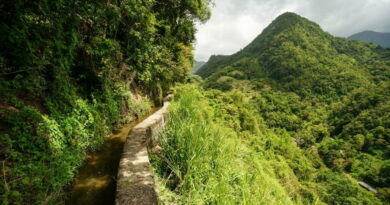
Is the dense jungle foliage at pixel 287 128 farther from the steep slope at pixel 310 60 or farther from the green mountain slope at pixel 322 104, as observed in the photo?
the steep slope at pixel 310 60

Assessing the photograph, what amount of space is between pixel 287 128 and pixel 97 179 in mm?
59898

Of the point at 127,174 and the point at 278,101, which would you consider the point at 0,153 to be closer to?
the point at 127,174

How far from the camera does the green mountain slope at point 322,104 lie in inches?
1234

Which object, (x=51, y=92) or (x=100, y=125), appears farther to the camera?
(x=100, y=125)

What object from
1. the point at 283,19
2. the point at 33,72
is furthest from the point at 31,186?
the point at 283,19

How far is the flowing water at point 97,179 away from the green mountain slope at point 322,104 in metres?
11.9

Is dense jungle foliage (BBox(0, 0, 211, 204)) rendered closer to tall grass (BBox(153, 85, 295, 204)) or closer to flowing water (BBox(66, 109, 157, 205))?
flowing water (BBox(66, 109, 157, 205))

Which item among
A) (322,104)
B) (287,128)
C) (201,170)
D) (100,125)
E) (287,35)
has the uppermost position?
Answer: (287,35)

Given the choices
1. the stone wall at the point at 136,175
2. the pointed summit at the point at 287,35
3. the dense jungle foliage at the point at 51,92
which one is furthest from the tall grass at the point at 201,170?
the pointed summit at the point at 287,35

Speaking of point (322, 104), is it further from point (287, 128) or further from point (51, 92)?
point (51, 92)

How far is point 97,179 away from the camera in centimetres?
305

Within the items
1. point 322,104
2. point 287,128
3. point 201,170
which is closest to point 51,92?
point 201,170

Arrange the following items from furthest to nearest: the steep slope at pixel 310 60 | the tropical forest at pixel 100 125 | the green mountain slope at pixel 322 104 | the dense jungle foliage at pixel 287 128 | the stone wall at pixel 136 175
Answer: the steep slope at pixel 310 60, the green mountain slope at pixel 322 104, the dense jungle foliage at pixel 287 128, the tropical forest at pixel 100 125, the stone wall at pixel 136 175

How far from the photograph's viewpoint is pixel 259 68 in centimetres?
8169
